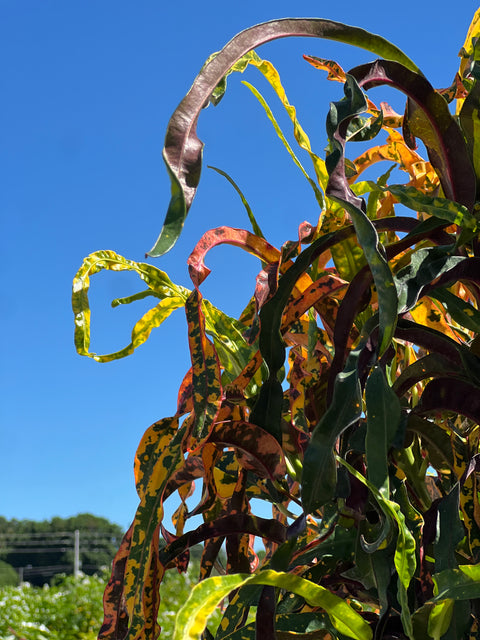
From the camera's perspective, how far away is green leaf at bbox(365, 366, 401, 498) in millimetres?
301

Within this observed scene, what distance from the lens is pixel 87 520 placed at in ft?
82.3

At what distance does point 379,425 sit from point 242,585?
0.31 ft

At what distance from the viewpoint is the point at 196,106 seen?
316mm

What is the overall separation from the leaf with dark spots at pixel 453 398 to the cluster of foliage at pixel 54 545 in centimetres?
1465

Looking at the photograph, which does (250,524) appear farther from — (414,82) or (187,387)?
(414,82)

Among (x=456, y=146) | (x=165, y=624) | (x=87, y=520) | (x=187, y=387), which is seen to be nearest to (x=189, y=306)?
(x=187, y=387)

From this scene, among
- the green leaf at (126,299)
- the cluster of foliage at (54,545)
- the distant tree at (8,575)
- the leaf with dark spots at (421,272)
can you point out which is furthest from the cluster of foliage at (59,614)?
the distant tree at (8,575)

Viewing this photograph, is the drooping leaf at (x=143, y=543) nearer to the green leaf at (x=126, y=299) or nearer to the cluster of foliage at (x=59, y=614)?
the green leaf at (x=126, y=299)

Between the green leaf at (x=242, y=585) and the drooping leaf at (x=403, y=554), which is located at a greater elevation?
the drooping leaf at (x=403, y=554)

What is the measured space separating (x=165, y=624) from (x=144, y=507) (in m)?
2.37

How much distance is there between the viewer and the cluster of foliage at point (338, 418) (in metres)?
0.31

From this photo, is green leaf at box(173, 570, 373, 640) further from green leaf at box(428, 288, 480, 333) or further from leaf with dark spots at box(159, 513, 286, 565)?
green leaf at box(428, 288, 480, 333)

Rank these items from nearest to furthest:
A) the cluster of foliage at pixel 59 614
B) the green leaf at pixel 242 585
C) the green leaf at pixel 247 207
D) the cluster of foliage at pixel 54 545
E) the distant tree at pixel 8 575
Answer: the green leaf at pixel 242 585 → the green leaf at pixel 247 207 → the cluster of foliage at pixel 59 614 → the cluster of foliage at pixel 54 545 → the distant tree at pixel 8 575

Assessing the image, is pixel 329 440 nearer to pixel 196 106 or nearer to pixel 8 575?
pixel 196 106
